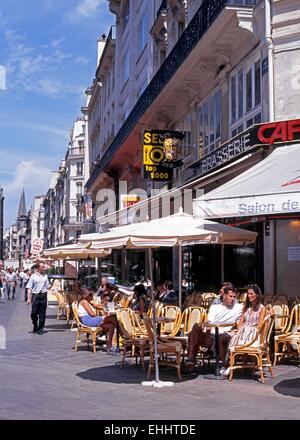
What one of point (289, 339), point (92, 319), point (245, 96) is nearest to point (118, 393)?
point (289, 339)

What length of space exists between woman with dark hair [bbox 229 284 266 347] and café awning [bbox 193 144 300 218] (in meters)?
1.26

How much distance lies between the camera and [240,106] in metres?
16.6

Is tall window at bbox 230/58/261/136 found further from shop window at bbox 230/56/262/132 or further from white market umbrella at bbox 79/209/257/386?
white market umbrella at bbox 79/209/257/386

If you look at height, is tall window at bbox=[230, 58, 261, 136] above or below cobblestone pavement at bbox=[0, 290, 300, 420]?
above

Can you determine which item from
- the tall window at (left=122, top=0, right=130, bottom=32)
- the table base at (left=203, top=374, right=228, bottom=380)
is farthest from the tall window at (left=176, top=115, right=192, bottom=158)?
the tall window at (left=122, top=0, right=130, bottom=32)

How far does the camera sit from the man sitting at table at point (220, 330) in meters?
9.57

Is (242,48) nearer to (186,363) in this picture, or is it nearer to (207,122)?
(207,122)

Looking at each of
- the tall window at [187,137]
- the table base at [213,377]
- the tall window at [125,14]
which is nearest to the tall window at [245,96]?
the tall window at [187,137]

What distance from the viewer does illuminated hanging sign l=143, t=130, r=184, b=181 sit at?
21.1 m

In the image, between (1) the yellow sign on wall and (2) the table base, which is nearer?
(2) the table base

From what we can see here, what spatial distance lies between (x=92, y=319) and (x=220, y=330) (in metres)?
3.11
